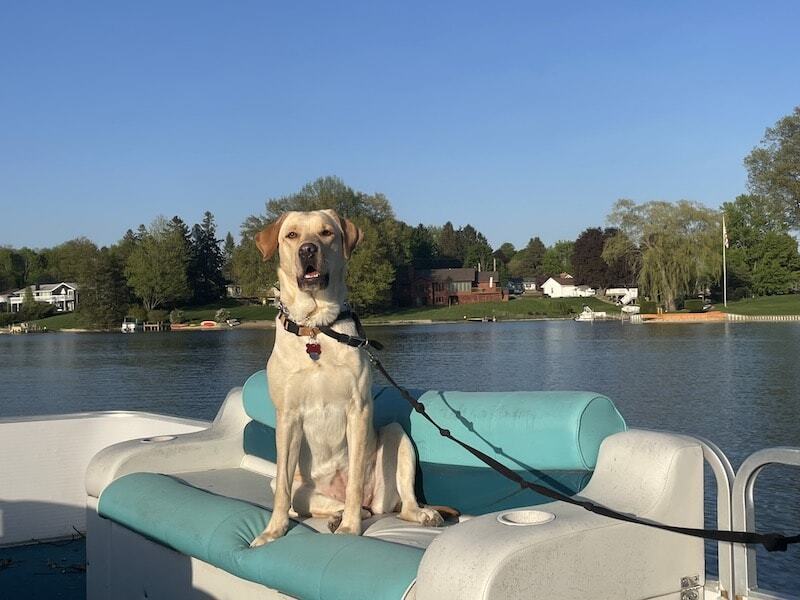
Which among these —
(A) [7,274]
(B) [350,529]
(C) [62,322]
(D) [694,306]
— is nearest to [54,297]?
(A) [7,274]

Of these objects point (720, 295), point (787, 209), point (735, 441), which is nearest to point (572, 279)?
point (720, 295)

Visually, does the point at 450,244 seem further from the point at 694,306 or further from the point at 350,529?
the point at 350,529

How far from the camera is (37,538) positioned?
668 centimetres

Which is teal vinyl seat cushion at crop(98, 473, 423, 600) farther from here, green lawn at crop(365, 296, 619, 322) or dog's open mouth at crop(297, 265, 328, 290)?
green lawn at crop(365, 296, 619, 322)

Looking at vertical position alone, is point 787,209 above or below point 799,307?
above

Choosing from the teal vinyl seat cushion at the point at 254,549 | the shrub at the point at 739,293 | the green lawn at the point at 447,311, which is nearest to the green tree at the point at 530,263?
the green lawn at the point at 447,311

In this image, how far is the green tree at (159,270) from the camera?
9212 centimetres

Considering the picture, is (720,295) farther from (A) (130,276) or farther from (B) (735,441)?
(B) (735,441)

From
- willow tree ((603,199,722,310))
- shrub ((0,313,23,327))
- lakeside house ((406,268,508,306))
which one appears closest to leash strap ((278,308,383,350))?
willow tree ((603,199,722,310))

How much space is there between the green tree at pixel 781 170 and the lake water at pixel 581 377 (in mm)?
26279

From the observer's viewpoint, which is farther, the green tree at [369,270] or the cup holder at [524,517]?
the green tree at [369,270]

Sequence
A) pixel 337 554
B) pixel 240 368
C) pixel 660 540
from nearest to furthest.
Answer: pixel 660 540 < pixel 337 554 < pixel 240 368

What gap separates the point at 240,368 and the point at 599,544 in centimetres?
3324

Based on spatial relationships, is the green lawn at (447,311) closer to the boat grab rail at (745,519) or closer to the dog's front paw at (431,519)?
the dog's front paw at (431,519)
